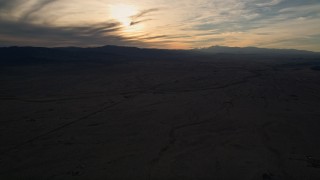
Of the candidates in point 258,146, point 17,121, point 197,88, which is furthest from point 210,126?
point 197,88

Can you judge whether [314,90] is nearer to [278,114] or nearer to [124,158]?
[278,114]

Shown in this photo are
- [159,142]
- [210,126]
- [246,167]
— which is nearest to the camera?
[246,167]

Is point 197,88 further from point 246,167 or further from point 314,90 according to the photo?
point 246,167

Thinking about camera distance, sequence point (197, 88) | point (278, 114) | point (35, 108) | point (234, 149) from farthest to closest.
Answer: point (197, 88)
point (35, 108)
point (278, 114)
point (234, 149)

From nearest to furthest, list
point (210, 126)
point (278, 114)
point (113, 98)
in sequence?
1. point (210, 126)
2. point (278, 114)
3. point (113, 98)

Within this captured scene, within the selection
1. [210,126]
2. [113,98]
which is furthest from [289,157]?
[113,98]

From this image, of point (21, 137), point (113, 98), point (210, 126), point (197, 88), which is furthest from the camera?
point (197, 88)

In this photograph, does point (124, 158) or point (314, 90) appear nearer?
point (124, 158)

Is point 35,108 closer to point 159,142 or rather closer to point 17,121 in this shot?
point 17,121

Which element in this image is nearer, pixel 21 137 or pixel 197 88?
pixel 21 137
